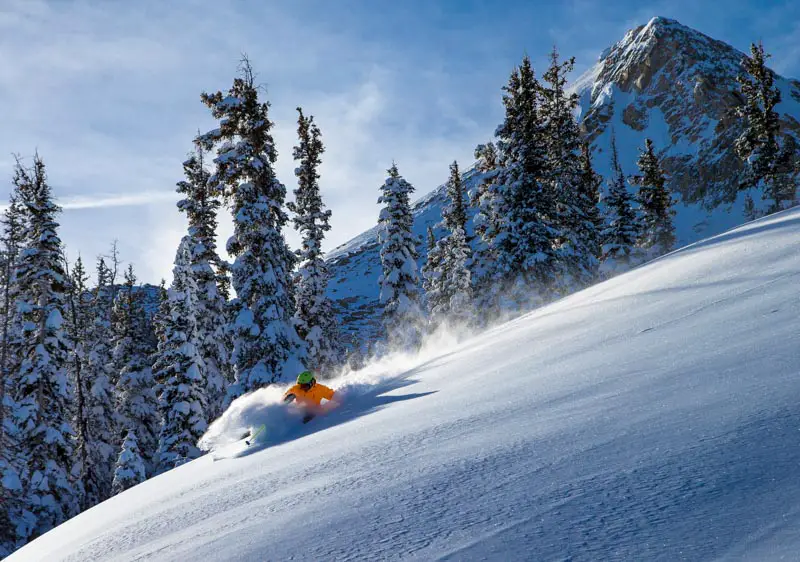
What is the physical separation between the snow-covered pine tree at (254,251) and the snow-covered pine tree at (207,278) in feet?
14.8

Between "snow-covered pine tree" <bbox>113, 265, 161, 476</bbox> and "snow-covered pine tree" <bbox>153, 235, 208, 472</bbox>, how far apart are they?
8756 mm

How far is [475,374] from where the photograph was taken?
5.94m

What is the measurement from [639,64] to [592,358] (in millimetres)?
181300

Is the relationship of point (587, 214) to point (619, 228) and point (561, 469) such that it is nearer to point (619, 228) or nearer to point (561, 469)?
point (619, 228)

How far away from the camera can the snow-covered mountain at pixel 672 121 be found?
115 m

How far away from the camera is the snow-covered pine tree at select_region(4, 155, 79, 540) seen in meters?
21.2

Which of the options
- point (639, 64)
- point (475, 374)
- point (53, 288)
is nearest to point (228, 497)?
point (475, 374)

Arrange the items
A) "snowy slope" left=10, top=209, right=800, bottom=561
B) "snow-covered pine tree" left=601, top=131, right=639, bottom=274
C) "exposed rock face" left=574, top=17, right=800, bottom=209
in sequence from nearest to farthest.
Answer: "snowy slope" left=10, top=209, right=800, bottom=561 < "snow-covered pine tree" left=601, top=131, right=639, bottom=274 < "exposed rock face" left=574, top=17, right=800, bottom=209

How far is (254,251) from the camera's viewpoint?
69.9ft

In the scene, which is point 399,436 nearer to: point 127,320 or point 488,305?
point 488,305

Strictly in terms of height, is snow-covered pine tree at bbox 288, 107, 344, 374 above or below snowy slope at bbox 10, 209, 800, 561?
above

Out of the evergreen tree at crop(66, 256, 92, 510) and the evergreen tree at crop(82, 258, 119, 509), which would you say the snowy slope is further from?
the evergreen tree at crop(82, 258, 119, 509)

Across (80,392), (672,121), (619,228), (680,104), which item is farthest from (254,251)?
(680,104)

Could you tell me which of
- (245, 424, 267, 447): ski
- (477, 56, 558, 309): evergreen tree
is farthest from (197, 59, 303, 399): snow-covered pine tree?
(245, 424, 267, 447): ski
